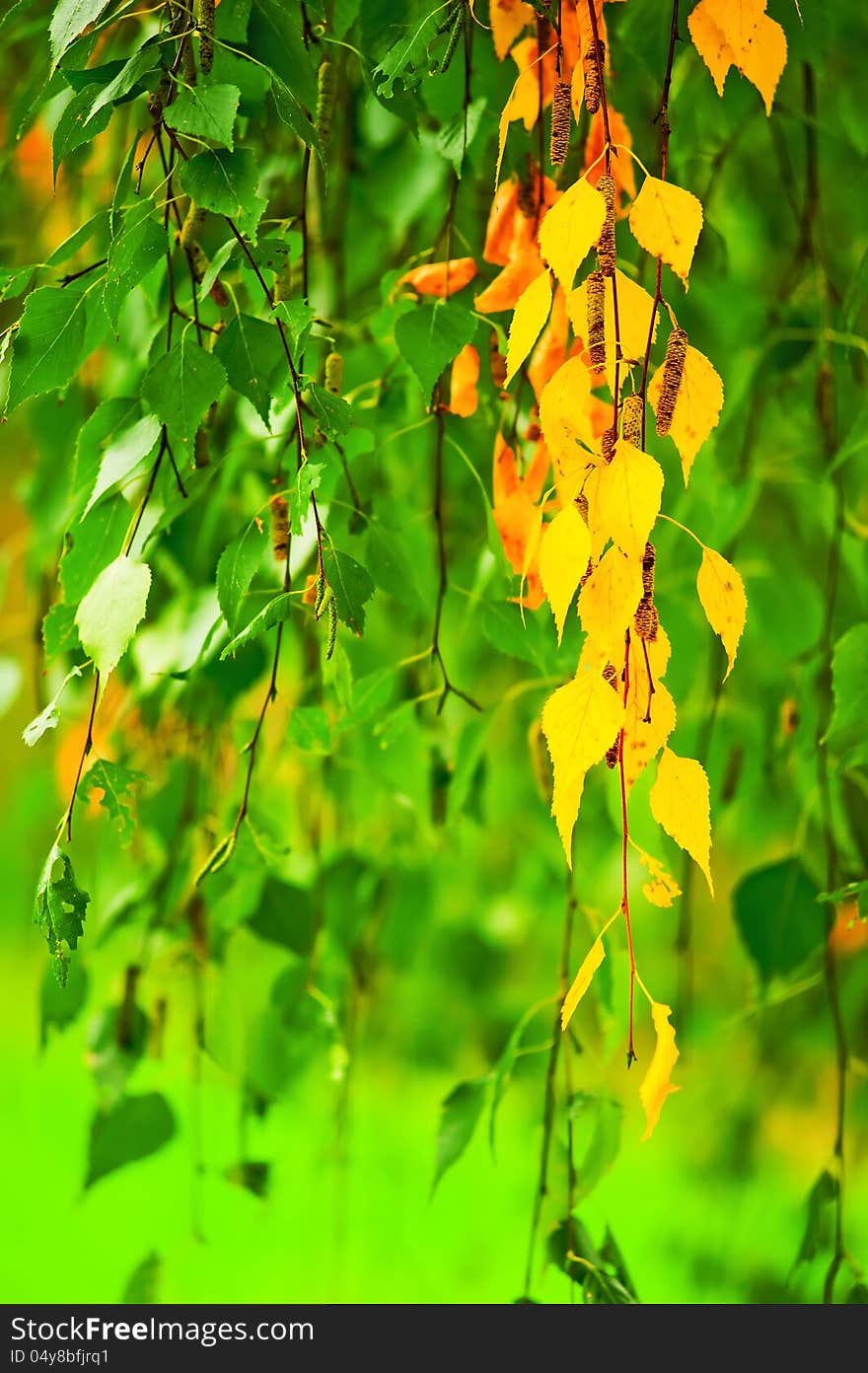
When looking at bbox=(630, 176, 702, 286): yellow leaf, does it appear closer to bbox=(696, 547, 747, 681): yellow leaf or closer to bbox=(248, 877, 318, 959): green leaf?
bbox=(696, 547, 747, 681): yellow leaf

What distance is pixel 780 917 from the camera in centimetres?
70

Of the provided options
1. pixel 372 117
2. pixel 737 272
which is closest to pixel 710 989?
pixel 737 272

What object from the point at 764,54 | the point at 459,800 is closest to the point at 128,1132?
the point at 459,800

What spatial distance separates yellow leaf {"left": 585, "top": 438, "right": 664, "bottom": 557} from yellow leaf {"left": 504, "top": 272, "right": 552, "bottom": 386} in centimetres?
4

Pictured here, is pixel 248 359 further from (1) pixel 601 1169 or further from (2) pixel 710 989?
(2) pixel 710 989

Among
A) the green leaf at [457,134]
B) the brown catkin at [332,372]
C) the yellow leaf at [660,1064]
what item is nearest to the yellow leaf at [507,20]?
the green leaf at [457,134]

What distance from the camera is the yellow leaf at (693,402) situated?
0.33 metres

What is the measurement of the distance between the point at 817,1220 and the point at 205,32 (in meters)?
0.56

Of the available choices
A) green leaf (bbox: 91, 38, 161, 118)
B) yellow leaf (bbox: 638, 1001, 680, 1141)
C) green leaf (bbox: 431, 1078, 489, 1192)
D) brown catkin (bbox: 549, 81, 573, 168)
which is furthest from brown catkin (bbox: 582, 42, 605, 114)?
green leaf (bbox: 431, 1078, 489, 1192)

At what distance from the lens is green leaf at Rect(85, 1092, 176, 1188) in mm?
645

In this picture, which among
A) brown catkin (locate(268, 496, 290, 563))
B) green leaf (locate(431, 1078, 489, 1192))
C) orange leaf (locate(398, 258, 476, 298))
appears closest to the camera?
brown catkin (locate(268, 496, 290, 563))

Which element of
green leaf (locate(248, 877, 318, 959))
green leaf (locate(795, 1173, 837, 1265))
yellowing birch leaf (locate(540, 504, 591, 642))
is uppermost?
yellowing birch leaf (locate(540, 504, 591, 642))

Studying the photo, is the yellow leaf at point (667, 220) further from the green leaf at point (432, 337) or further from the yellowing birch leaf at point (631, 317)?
the green leaf at point (432, 337)

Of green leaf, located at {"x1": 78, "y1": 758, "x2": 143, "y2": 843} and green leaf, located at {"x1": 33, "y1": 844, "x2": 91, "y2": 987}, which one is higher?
green leaf, located at {"x1": 78, "y1": 758, "x2": 143, "y2": 843}
